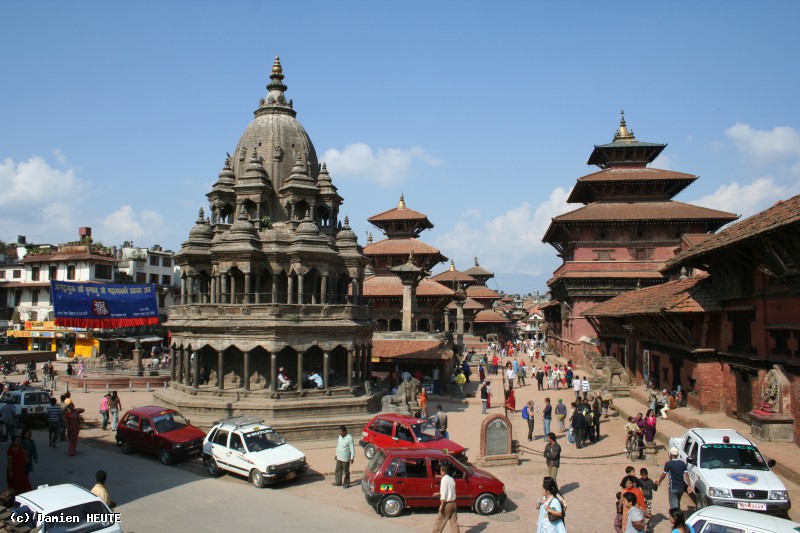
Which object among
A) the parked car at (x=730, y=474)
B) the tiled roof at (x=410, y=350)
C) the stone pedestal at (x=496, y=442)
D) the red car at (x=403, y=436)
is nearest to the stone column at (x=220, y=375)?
the red car at (x=403, y=436)

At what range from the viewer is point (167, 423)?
2097 cm

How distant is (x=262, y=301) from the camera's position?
2853 cm

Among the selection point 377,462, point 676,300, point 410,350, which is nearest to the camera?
point 377,462

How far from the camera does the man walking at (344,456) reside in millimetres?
16875

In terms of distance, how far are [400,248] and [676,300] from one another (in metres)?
31.0

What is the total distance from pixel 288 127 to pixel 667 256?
3456 cm

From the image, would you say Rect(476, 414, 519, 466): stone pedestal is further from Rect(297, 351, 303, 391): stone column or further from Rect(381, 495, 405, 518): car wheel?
Rect(297, 351, 303, 391): stone column

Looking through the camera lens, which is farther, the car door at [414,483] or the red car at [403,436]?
the red car at [403,436]

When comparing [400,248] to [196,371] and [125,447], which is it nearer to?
[196,371]

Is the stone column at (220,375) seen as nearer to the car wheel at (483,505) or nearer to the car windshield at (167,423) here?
the car windshield at (167,423)

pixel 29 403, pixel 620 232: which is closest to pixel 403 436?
pixel 29 403

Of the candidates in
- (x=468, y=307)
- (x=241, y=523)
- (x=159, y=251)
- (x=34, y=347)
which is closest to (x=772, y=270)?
(x=241, y=523)

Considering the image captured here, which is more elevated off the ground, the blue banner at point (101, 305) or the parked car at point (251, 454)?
the blue banner at point (101, 305)

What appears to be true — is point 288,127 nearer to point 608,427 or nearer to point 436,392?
point 436,392
